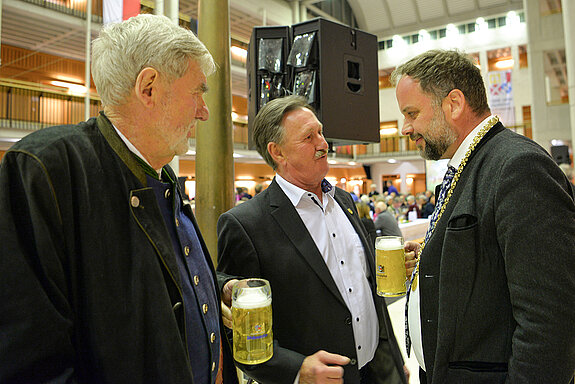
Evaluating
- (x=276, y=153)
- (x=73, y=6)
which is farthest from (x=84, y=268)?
(x=73, y=6)

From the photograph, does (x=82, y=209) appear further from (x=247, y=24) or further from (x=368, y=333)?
(x=247, y=24)

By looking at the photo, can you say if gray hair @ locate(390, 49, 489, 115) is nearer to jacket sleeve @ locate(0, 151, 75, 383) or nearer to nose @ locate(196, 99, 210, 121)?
nose @ locate(196, 99, 210, 121)

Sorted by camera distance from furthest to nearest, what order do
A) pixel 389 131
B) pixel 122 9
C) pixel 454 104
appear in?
pixel 389 131, pixel 122 9, pixel 454 104

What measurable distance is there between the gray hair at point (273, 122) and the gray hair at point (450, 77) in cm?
56

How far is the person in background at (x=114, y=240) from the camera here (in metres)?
0.70

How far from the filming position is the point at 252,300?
40.1 inches

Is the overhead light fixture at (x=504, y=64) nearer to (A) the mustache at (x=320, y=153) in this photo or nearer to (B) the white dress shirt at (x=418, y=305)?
(A) the mustache at (x=320, y=153)

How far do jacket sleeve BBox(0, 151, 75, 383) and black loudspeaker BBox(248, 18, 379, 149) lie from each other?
1598mm

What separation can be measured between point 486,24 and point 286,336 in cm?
1820

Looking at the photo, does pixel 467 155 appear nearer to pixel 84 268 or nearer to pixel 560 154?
pixel 84 268

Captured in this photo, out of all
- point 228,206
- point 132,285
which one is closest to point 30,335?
point 132,285

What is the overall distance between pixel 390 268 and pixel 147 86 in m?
0.96

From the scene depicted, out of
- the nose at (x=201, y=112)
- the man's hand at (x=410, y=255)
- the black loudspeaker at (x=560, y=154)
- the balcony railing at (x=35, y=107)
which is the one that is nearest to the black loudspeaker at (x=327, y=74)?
the man's hand at (x=410, y=255)

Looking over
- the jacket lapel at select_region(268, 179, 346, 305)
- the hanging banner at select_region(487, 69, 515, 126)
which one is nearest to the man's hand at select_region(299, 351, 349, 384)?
the jacket lapel at select_region(268, 179, 346, 305)
